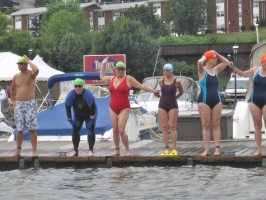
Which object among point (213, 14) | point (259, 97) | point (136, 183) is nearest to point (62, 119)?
point (259, 97)

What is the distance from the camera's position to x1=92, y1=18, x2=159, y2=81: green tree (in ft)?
266

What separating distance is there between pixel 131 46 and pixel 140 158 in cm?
6538

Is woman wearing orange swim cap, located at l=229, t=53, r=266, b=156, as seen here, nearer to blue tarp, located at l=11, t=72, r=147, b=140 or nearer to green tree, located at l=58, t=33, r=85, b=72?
blue tarp, located at l=11, t=72, r=147, b=140

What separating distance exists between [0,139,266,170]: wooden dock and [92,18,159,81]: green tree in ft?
201

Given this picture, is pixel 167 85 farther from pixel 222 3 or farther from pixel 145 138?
pixel 222 3

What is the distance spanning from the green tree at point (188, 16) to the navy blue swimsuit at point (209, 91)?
118 m

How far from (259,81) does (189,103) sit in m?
10.2

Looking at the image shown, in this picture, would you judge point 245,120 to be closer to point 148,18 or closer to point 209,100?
point 209,100

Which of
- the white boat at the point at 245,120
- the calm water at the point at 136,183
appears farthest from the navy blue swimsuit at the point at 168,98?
the white boat at the point at 245,120

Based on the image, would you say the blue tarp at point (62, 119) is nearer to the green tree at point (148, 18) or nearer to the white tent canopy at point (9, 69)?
the white tent canopy at point (9, 69)

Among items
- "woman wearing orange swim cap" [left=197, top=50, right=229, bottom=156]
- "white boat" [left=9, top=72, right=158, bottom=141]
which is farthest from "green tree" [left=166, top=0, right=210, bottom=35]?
"woman wearing orange swim cap" [left=197, top=50, right=229, bottom=156]

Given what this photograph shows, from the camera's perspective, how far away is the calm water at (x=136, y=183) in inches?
533

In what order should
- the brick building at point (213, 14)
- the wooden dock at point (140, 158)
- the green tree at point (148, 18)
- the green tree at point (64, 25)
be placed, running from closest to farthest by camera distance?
the wooden dock at point (140, 158), the green tree at point (148, 18), the green tree at point (64, 25), the brick building at point (213, 14)

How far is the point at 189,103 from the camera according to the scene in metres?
26.3
